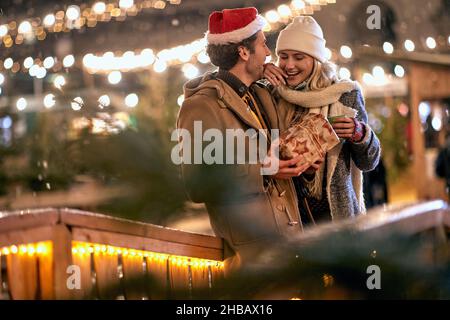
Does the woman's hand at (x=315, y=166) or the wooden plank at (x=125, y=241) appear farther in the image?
the woman's hand at (x=315, y=166)

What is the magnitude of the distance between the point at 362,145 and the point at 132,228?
1.60 m

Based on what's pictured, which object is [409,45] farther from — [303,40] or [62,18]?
[303,40]

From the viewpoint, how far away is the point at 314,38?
3.11 meters

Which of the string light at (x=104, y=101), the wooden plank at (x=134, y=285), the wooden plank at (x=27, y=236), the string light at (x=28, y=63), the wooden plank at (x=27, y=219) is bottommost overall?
the wooden plank at (x=134, y=285)

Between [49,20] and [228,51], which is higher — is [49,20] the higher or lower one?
the higher one

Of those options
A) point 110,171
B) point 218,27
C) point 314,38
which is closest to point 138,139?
point 110,171

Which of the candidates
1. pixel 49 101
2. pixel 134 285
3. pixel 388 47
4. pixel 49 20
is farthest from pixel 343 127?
pixel 388 47

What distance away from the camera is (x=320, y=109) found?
3.01 meters

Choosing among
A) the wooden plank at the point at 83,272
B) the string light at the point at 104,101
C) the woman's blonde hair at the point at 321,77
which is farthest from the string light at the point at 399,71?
the string light at the point at 104,101

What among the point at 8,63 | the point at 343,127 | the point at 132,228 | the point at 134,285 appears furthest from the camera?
the point at 8,63

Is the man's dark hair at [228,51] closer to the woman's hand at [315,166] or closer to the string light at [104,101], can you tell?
the woman's hand at [315,166]

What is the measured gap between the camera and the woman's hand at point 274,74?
2.95 metres

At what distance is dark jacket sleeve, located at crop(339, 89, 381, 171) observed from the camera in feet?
9.57
